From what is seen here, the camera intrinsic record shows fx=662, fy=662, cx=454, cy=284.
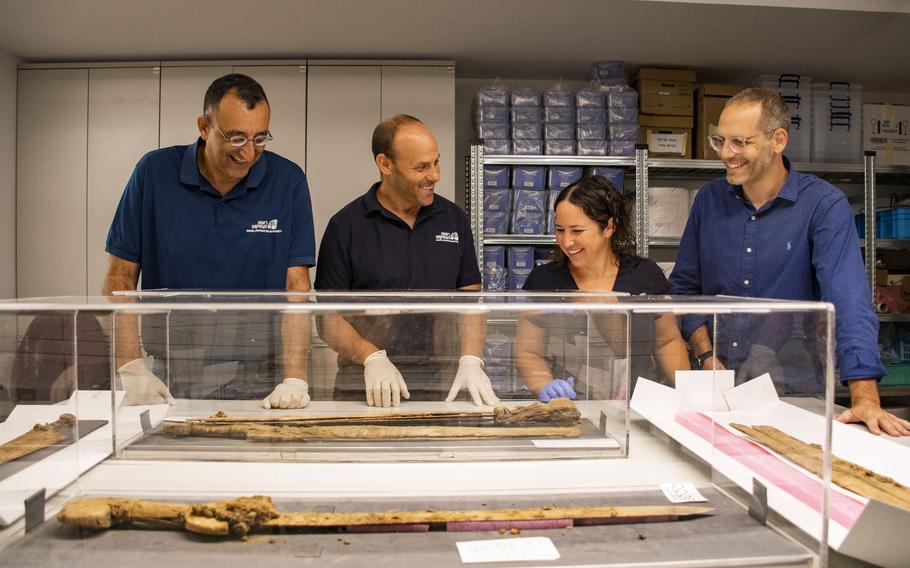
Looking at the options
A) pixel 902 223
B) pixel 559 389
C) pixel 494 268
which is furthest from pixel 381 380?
pixel 902 223

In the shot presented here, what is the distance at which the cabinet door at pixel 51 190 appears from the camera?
3436 millimetres

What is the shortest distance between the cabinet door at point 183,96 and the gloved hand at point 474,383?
281cm

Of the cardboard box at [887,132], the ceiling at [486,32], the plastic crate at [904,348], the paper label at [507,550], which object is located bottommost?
the plastic crate at [904,348]

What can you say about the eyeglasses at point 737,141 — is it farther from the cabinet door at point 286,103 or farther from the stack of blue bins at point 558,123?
the cabinet door at point 286,103

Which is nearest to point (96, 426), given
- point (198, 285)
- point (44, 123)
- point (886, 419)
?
point (198, 285)

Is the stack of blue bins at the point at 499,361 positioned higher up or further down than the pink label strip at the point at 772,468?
higher up

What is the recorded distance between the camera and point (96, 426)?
101 centimetres

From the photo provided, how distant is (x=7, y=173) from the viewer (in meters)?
3.41

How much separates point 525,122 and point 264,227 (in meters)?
1.84

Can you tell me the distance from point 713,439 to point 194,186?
→ 1520 millimetres

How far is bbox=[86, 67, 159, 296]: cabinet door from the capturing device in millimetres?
3398

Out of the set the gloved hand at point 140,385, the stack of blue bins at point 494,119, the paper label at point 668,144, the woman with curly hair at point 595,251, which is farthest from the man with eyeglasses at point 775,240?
the paper label at point 668,144

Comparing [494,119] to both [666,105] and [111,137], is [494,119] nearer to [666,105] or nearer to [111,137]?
[666,105]

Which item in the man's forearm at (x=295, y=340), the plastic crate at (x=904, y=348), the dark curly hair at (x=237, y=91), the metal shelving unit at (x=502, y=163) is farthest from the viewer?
the plastic crate at (x=904, y=348)
